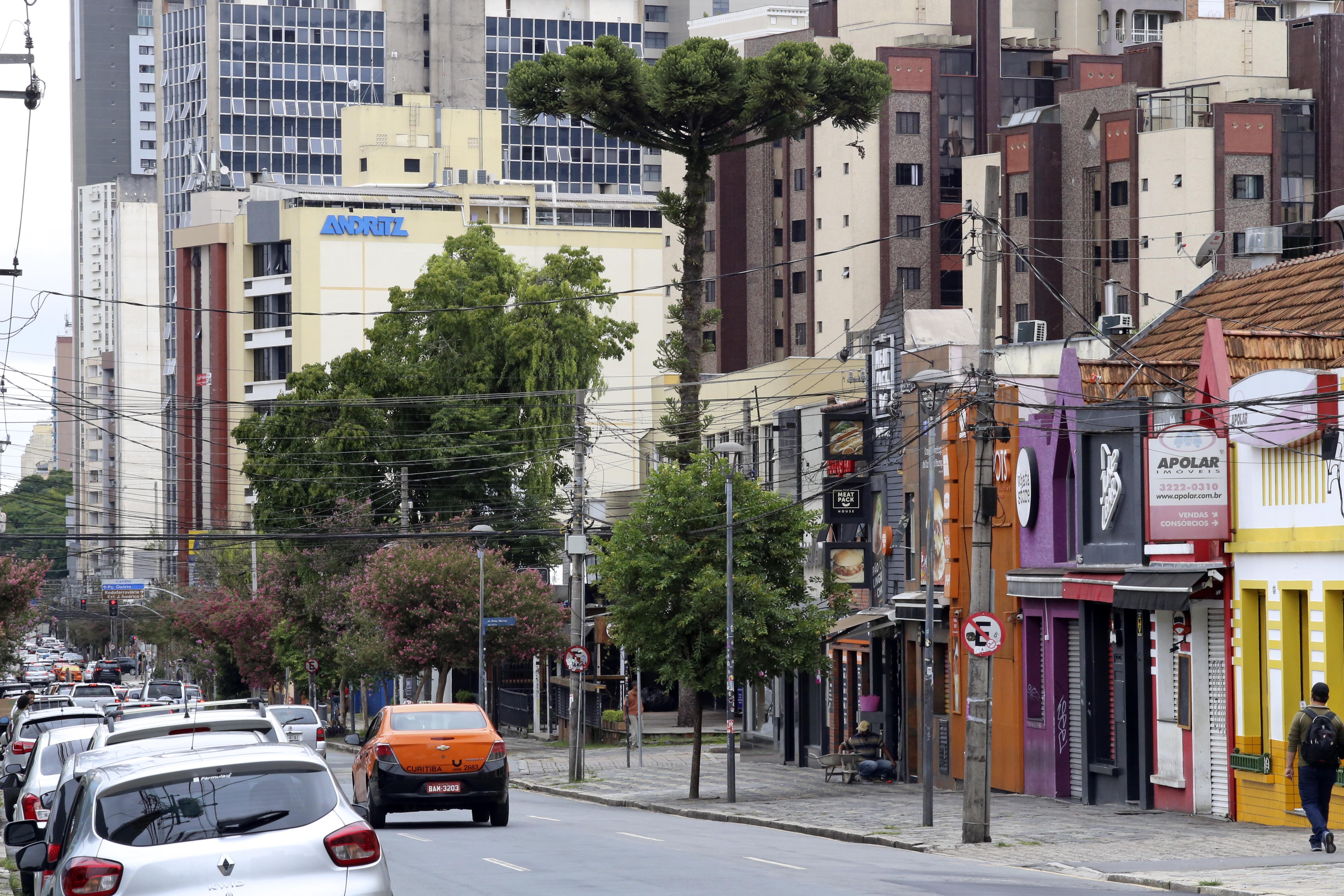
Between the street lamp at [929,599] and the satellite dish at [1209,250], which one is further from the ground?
the satellite dish at [1209,250]

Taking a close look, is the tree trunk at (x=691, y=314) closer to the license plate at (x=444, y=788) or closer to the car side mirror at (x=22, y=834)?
the license plate at (x=444, y=788)

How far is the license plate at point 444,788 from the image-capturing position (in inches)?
944

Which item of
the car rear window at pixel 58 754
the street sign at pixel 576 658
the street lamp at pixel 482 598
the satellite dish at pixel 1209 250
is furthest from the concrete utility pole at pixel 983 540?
the street lamp at pixel 482 598

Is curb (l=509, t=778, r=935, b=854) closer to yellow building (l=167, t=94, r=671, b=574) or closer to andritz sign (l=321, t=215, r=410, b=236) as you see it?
yellow building (l=167, t=94, r=671, b=574)

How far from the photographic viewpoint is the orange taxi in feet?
78.8

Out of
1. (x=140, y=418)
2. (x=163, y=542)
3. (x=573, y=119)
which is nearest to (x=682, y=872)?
(x=573, y=119)

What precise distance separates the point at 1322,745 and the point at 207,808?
1364 centimetres

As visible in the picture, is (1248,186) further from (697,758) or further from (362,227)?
(697,758)

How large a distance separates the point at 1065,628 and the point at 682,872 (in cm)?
1376

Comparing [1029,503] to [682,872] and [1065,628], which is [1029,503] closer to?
[1065,628]

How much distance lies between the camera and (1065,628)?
1198 inches

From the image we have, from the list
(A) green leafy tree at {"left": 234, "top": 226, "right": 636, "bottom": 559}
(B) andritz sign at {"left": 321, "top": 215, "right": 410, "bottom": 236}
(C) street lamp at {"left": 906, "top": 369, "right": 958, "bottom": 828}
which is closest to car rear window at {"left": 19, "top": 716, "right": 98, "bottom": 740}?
(C) street lamp at {"left": 906, "top": 369, "right": 958, "bottom": 828}

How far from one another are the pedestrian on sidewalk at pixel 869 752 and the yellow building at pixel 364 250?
59563 millimetres

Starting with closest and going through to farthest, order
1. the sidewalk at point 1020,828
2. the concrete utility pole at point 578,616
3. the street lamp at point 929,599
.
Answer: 1. the sidewalk at point 1020,828
2. the street lamp at point 929,599
3. the concrete utility pole at point 578,616
